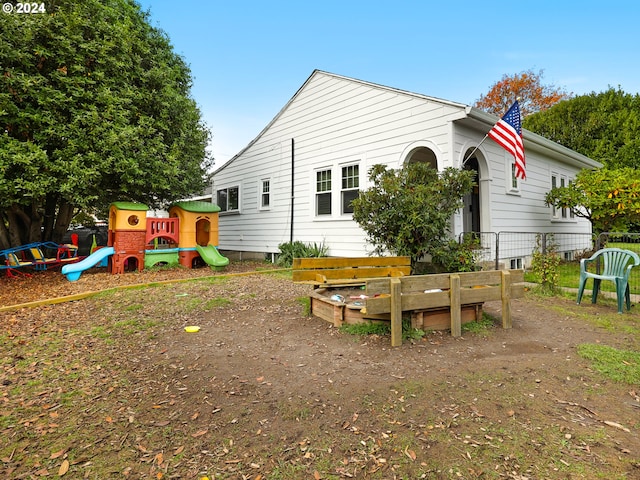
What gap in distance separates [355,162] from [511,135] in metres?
4.19

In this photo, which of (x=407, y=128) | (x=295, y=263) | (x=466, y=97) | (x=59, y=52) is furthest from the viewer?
(x=466, y=97)

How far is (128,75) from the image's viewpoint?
9.12m

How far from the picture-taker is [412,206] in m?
6.42

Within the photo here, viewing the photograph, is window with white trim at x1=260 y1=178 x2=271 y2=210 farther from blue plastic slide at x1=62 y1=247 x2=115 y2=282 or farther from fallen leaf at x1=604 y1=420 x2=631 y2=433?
fallen leaf at x1=604 y1=420 x2=631 y2=433

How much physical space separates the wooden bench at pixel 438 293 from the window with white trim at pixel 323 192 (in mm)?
6690

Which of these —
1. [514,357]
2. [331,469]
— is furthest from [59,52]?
[514,357]

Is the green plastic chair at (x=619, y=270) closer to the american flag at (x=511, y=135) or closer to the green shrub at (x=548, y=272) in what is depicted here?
the green shrub at (x=548, y=272)

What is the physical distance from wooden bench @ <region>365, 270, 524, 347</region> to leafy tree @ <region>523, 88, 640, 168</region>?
70.0ft

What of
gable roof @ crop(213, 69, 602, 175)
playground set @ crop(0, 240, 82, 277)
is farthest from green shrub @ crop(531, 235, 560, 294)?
playground set @ crop(0, 240, 82, 277)

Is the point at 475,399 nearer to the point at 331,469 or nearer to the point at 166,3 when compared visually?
the point at 331,469

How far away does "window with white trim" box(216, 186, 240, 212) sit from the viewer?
14688 millimetres

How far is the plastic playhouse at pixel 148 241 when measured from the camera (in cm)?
873

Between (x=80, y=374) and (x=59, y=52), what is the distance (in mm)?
8305

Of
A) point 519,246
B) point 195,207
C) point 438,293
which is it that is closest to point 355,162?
point 195,207
